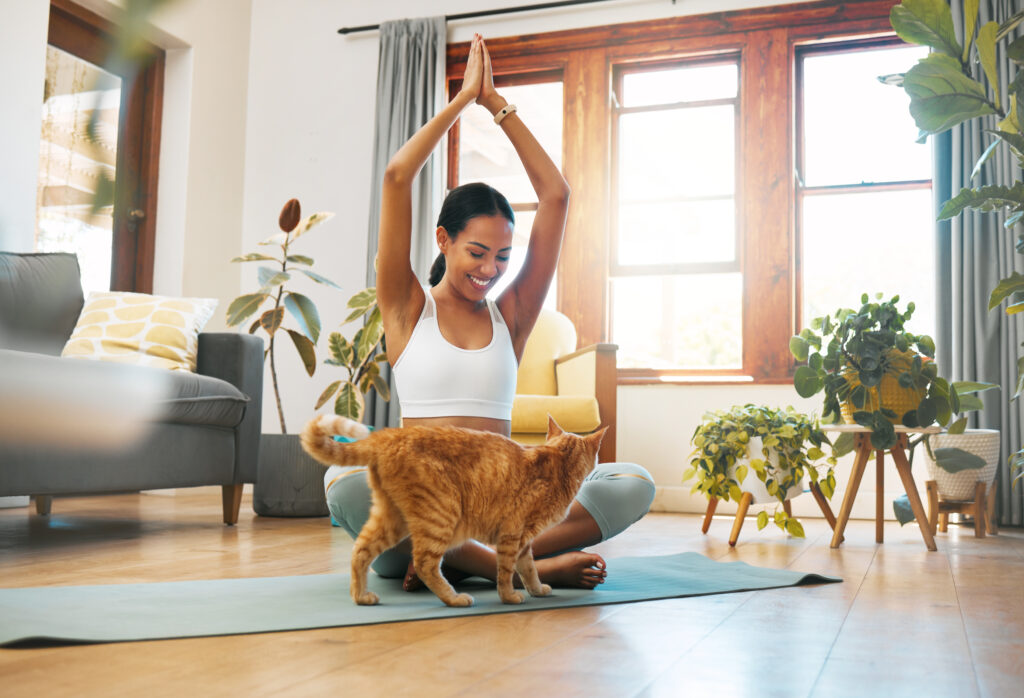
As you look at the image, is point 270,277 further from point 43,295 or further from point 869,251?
point 869,251

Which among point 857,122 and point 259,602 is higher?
point 857,122

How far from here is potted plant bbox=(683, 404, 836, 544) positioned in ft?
9.52

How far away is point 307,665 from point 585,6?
14.1ft

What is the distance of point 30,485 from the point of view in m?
2.40

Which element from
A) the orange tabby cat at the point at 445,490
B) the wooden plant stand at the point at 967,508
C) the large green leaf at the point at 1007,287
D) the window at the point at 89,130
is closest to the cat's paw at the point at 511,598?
the orange tabby cat at the point at 445,490

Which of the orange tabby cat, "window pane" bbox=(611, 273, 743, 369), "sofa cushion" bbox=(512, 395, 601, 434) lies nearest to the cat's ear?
the orange tabby cat

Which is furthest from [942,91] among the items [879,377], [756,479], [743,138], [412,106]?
[412,106]

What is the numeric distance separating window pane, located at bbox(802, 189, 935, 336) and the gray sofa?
2.73 metres

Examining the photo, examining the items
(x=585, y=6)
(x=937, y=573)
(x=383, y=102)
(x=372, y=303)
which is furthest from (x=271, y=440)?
(x=585, y=6)

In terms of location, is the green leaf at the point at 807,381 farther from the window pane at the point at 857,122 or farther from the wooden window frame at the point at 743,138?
the window pane at the point at 857,122

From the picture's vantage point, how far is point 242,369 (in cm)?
335

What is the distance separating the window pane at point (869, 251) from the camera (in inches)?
169

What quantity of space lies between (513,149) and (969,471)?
288 cm

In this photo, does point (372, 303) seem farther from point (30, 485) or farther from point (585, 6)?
point (585, 6)
